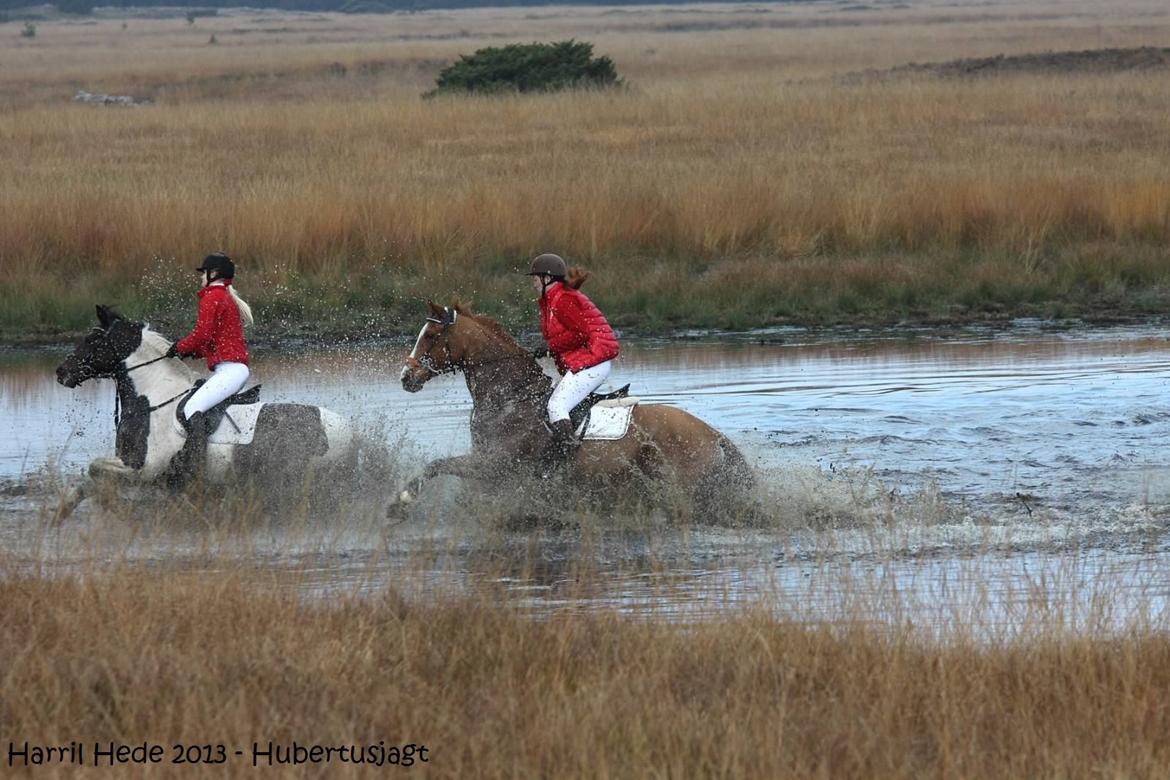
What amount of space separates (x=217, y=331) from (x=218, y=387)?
1.19 ft

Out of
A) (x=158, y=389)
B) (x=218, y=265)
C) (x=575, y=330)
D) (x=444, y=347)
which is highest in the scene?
(x=218, y=265)

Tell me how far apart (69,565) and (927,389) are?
8.33 metres

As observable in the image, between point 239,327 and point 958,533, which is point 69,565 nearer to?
point 239,327

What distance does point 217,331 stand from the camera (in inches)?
426

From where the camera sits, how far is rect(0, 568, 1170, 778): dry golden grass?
19.0 ft

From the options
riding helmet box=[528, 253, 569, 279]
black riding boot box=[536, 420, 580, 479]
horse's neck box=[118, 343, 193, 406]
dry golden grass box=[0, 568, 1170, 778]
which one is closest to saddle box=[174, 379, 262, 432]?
horse's neck box=[118, 343, 193, 406]

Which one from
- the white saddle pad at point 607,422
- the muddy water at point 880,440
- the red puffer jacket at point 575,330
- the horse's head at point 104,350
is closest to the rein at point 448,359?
the red puffer jacket at point 575,330

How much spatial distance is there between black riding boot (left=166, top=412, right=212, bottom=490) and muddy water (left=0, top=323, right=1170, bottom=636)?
1066 millimetres

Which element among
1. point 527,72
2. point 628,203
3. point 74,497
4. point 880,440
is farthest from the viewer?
point 527,72

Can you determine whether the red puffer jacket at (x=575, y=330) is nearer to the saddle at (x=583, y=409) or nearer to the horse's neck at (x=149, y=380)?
the saddle at (x=583, y=409)

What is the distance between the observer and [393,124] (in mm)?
32031

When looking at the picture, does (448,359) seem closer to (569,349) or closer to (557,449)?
(569,349)

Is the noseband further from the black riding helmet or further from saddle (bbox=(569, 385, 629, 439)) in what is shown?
the black riding helmet

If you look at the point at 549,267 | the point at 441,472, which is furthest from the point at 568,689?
the point at 549,267
